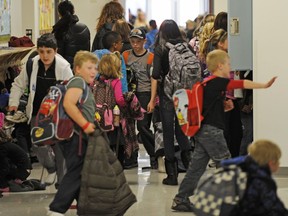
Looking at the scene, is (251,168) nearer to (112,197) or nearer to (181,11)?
(112,197)

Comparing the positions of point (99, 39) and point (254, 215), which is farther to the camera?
point (99, 39)

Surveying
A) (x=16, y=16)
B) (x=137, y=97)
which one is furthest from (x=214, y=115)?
(x=16, y=16)

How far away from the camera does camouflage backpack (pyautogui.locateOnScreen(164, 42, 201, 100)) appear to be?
777cm

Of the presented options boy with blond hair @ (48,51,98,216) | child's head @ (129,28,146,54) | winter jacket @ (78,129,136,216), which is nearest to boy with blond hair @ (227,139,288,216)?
winter jacket @ (78,129,136,216)

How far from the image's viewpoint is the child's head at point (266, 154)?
4.77 m

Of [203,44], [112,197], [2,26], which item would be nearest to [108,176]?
[112,197]

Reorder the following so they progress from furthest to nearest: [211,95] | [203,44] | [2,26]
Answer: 1. [2,26]
2. [203,44]
3. [211,95]

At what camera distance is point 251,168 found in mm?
4816

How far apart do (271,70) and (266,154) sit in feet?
12.3

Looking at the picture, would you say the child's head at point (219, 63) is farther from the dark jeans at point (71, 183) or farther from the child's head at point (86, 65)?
the dark jeans at point (71, 183)

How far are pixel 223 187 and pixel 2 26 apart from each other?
706cm

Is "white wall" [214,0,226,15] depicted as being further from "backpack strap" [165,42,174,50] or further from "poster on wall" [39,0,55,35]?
"backpack strap" [165,42,174,50]

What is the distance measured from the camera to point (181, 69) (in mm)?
7793

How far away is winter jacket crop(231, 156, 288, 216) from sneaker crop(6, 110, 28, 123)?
3.89 meters
